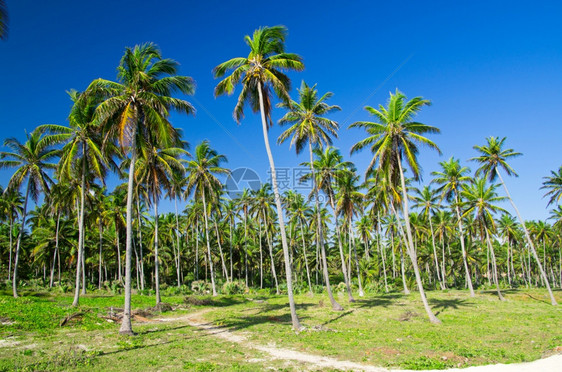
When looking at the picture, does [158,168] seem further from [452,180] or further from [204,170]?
[452,180]

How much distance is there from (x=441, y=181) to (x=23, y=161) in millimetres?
37786

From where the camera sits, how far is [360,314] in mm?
20922

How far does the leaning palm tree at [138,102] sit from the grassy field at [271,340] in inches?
147

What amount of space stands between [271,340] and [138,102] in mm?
12895

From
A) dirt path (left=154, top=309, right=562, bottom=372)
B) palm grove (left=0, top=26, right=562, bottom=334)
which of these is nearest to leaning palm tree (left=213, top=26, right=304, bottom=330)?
palm grove (left=0, top=26, right=562, bottom=334)

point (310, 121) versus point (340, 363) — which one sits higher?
point (310, 121)

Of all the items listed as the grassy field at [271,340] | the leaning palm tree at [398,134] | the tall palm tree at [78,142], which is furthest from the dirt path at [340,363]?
the tall palm tree at [78,142]

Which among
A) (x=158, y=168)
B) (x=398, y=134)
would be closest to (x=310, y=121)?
(x=398, y=134)

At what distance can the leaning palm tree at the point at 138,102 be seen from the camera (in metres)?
15.7

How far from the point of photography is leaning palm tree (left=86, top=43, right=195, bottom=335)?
1568 cm

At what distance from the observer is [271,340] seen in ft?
44.1

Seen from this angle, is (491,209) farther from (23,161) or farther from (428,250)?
(23,161)

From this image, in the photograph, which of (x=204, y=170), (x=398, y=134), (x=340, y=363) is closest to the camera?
(x=340, y=363)

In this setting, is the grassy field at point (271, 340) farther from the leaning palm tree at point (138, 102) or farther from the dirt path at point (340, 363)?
the leaning palm tree at point (138, 102)
